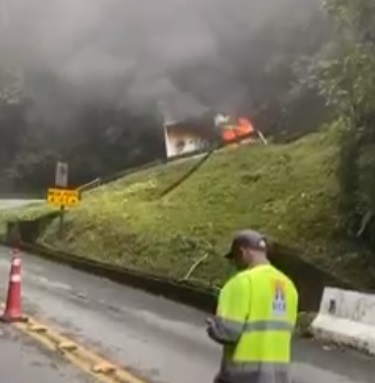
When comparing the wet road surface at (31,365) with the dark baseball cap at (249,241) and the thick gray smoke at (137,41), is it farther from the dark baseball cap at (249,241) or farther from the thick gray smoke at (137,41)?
the thick gray smoke at (137,41)

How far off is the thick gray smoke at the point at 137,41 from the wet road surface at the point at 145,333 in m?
14.1

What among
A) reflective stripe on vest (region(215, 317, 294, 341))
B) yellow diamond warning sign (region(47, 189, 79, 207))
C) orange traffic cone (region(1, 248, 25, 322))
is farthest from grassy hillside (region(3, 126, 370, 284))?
reflective stripe on vest (region(215, 317, 294, 341))

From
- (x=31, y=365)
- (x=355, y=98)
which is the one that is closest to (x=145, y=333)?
(x=31, y=365)

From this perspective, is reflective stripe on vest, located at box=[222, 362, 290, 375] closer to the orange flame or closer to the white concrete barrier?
the white concrete barrier

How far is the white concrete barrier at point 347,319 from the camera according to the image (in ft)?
34.2

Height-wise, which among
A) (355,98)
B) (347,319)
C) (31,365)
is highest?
(355,98)

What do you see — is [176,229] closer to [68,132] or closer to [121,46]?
[121,46]

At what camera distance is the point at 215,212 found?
63.4 feet

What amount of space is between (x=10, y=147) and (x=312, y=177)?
2482 cm

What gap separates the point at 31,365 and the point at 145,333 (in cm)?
241

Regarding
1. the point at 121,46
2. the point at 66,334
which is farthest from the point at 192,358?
the point at 121,46

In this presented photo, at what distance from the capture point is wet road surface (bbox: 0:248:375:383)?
898 cm

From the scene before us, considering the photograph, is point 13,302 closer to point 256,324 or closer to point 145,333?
point 145,333

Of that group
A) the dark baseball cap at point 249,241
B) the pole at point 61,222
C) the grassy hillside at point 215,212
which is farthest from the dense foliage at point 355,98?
the pole at point 61,222
